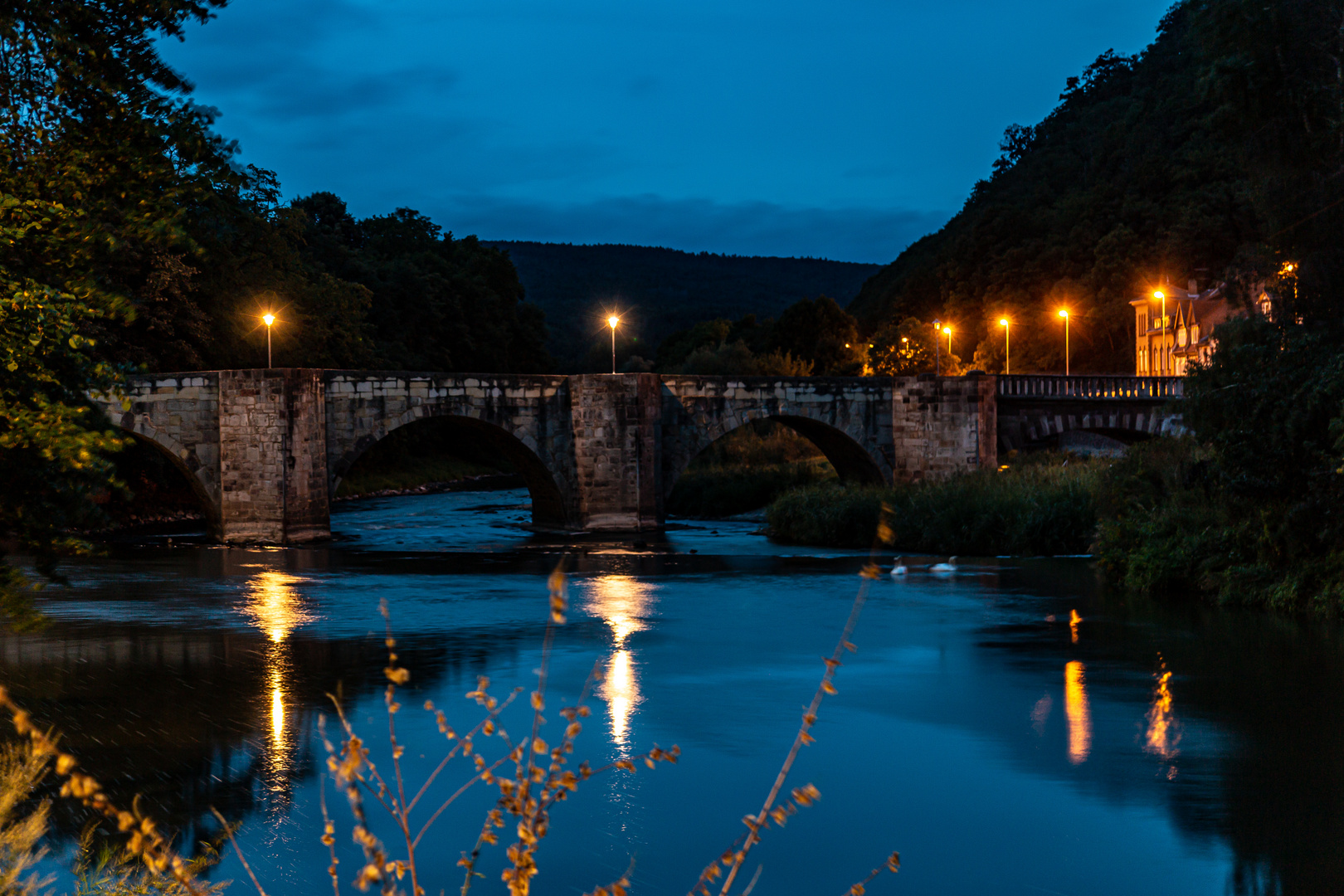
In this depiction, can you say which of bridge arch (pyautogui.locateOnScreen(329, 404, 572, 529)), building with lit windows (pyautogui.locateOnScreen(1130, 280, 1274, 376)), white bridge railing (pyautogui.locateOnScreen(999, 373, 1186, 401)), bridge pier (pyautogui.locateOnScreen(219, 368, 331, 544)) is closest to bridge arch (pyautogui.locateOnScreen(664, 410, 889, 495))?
bridge arch (pyautogui.locateOnScreen(329, 404, 572, 529))

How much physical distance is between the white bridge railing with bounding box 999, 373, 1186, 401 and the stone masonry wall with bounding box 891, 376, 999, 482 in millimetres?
1675

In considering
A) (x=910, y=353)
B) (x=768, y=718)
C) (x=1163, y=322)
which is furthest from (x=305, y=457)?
(x=1163, y=322)

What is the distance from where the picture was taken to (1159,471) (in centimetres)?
2141

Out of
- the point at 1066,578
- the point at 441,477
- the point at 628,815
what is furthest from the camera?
the point at 441,477

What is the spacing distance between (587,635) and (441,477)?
41791 mm

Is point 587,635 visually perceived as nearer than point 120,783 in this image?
No

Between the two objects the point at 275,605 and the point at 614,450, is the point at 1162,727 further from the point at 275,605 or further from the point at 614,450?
the point at 614,450

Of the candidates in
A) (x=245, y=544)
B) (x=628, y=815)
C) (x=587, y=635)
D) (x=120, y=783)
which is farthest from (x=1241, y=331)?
(x=245, y=544)

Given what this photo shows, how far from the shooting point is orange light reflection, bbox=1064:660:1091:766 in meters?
11.3

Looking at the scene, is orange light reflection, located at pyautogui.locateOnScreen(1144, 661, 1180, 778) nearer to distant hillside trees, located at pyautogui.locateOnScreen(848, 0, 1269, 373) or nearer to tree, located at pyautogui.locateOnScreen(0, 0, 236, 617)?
tree, located at pyautogui.locateOnScreen(0, 0, 236, 617)

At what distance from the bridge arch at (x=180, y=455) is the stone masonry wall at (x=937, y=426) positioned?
1808 centimetres

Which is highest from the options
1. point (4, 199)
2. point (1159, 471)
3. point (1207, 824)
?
point (4, 199)

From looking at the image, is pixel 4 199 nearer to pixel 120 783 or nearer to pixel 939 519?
pixel 120 783

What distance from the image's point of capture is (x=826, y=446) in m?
39.4
